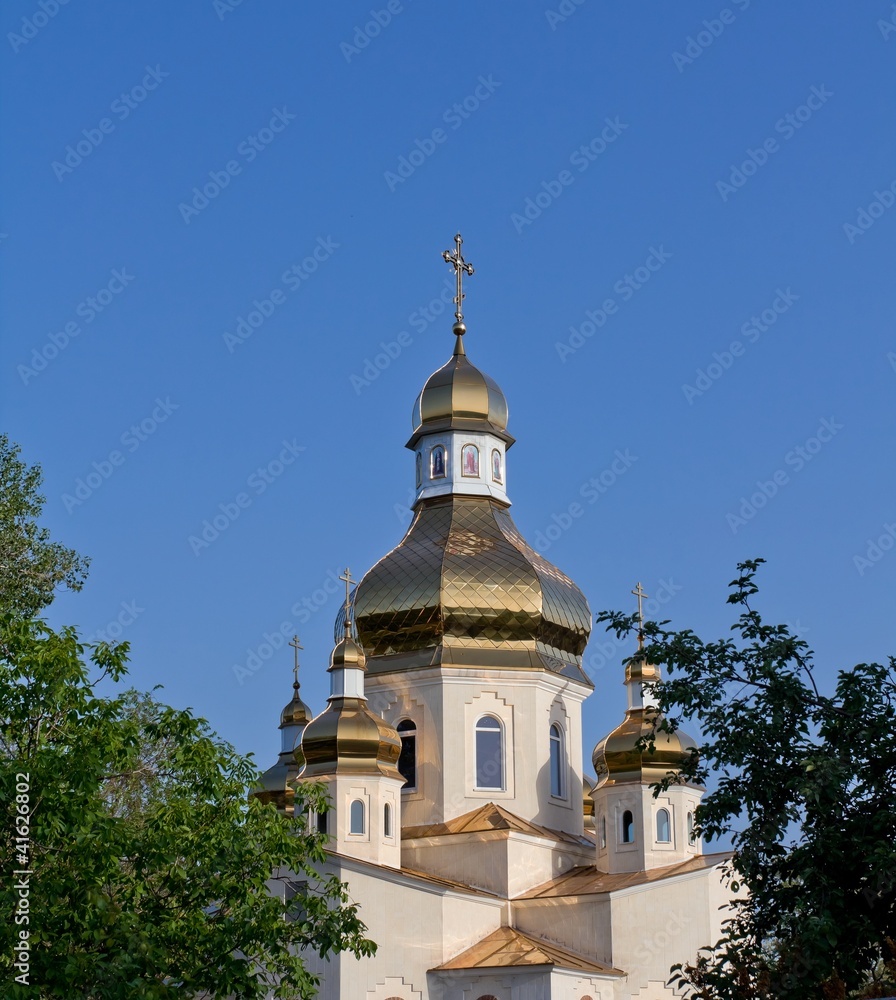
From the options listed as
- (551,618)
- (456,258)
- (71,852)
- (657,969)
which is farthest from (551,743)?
(71,852)

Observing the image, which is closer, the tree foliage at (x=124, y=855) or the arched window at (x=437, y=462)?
the tree foliage at (x=124, y=855)

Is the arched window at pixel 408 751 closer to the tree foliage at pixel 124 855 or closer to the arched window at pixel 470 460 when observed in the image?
the arched window at pixel 470 460

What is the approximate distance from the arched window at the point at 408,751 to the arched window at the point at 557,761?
2.55 m

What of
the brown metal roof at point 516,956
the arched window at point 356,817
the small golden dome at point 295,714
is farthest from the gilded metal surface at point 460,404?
the brown metal roof at point 516,956

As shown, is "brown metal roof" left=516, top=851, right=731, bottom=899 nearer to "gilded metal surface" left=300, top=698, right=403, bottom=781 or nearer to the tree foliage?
"gilded metal surface" left=300, top=698, right=403, bottom=781

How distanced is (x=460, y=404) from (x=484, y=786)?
25.2 ft

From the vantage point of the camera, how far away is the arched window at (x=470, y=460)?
31188 millimetres

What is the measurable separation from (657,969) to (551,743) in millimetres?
4940

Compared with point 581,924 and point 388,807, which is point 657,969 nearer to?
point 581,924

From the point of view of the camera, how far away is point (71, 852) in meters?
13.7

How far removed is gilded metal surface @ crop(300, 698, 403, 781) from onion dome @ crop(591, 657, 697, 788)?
3.56 meters

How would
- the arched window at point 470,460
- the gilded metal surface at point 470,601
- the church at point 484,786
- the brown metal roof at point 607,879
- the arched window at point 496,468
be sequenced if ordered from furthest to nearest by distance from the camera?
the arched window at point 496,468 → the arched window at point 470,460 → the gilded metal surface at point 470,601 → the brown metal roof at point 607,879 → the church at point 484,786

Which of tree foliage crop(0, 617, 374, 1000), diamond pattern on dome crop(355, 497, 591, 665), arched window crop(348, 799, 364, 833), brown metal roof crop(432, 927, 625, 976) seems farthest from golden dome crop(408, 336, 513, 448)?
tree foliage crop(0, 617, 374, 1000)

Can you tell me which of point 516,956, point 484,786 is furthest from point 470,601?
point 516,956
